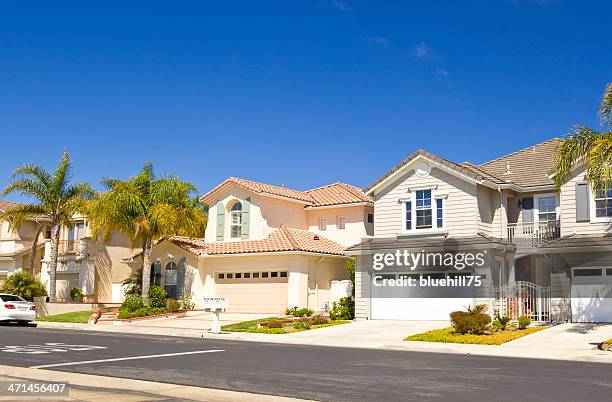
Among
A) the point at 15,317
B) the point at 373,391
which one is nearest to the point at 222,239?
the point at 15,317

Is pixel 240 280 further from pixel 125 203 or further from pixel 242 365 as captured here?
pixel 242 365

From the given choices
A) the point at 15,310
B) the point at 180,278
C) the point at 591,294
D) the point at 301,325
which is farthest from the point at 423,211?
the point at 15,310

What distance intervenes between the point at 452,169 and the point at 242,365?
719 inches

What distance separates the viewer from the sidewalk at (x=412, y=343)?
2058 centimetres

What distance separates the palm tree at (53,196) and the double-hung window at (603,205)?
26628mm

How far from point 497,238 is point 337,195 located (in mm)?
12310

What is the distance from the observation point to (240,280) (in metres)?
37.9

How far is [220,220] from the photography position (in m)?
39.8

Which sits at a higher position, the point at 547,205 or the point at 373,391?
the point at 547,205

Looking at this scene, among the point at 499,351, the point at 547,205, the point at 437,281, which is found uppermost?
the point at 547,205

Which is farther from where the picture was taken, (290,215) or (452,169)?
(290,215)

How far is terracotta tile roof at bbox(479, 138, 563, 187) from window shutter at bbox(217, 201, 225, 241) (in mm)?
14301

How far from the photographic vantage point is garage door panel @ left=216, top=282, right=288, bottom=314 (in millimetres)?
36156

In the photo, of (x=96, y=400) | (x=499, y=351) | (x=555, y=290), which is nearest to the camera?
(x=96, y=400)
